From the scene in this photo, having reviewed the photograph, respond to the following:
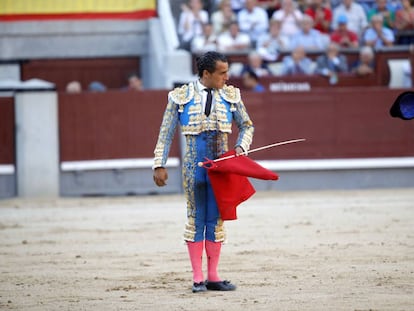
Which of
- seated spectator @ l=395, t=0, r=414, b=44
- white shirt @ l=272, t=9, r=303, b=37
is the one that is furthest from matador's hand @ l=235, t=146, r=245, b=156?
seated spectator @ l=395, t=0, r=414, b=44

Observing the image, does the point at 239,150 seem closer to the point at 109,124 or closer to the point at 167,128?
the point at 167,128

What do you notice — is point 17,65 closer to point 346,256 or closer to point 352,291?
point 346,256

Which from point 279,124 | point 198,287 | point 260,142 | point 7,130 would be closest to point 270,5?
point 279,124

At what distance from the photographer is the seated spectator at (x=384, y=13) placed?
16.6 metres

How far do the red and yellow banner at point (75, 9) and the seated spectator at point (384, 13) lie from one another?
3085mm

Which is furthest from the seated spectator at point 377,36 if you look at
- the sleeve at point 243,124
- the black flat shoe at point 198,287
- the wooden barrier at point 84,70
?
the black flat shoe at point 198,287

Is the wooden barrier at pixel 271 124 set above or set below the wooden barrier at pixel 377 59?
below

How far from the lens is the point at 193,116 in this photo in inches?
261

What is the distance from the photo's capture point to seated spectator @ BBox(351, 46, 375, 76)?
15617mm

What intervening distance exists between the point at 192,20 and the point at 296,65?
155 cm

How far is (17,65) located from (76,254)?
8.66 meters

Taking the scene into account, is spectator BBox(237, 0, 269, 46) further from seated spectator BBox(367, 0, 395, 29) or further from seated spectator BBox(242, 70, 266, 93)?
seated spectator BBox(367, 0, 395, 29)

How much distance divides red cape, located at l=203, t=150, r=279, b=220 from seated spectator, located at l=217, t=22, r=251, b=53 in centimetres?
907

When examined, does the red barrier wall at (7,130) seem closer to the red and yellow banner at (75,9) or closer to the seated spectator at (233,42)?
the seated spectator at (233,42)
